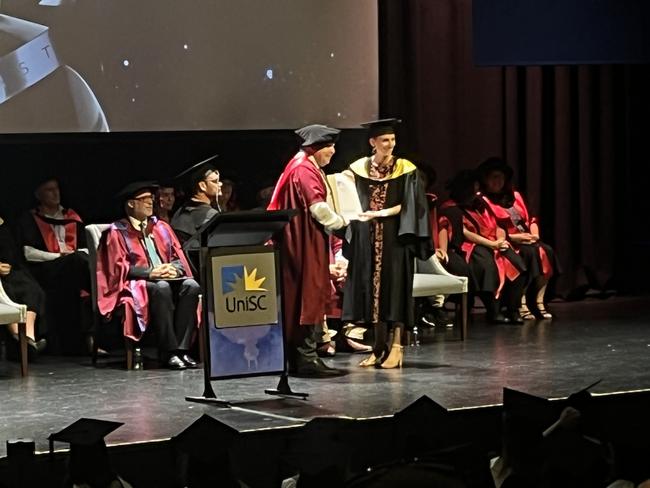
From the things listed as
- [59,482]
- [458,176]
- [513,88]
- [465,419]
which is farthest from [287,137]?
[59,482]

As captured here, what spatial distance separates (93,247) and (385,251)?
5.58 ft

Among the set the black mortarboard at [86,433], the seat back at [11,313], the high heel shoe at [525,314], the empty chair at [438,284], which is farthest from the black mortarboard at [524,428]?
the high heel shoe at [525,314]

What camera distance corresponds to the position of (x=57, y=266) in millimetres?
8234

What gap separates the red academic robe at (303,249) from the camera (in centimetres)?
710

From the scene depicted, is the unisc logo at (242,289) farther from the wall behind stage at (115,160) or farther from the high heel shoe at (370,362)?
the wall behind stage at (115,160)

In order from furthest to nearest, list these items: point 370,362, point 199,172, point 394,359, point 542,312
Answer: point 542,312
point 199,172
point 370,362
point 394,359

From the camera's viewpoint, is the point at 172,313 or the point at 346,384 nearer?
the point at 346,384

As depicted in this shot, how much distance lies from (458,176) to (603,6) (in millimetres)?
4912

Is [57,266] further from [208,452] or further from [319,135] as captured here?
[208,452]

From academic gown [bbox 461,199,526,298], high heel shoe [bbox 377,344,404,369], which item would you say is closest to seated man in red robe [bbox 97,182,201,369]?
high heel shoe [bbox 377,344,404,369]

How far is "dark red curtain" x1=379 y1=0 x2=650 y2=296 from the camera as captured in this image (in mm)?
9867

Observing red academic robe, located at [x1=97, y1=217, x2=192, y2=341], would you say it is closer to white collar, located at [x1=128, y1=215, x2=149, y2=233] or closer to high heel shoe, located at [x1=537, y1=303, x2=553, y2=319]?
white collar, located at [x1=128, y1=215, x2=149, y2=233]

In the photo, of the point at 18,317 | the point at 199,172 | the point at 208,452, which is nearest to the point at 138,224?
the point at 199,172

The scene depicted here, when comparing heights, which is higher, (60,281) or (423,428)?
(60,281)
